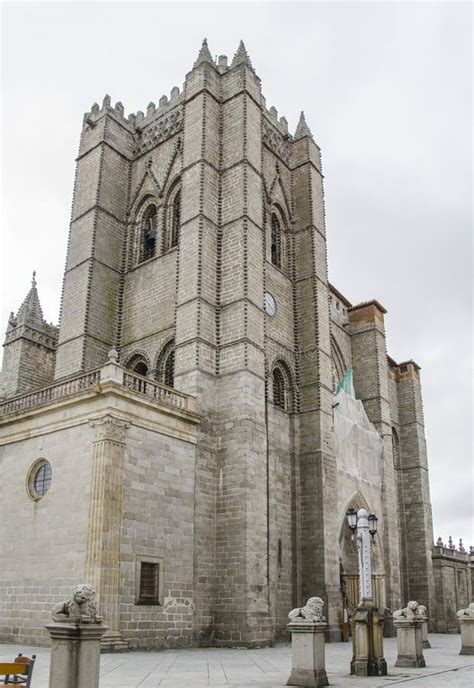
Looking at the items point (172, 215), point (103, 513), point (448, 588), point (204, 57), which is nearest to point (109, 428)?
point (103, 513)

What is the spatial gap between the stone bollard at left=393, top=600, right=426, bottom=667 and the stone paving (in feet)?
1.28

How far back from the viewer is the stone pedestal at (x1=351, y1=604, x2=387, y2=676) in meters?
11.2

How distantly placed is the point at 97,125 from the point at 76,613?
22913mm

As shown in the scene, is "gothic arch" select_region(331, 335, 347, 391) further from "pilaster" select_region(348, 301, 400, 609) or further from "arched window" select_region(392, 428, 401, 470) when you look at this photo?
"arched window" select_region(392, 428, 401, 470)

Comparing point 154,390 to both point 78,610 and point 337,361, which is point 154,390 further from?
point 337,361

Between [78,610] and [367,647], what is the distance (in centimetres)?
629

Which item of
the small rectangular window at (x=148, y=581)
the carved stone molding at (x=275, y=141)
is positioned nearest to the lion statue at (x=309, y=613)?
the small rectangular window at (x=148, y=581)

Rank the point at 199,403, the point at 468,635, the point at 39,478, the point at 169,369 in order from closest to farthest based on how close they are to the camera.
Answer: the point at 468,635
the point at 39,478
the point at 199,403
the point at 169,369

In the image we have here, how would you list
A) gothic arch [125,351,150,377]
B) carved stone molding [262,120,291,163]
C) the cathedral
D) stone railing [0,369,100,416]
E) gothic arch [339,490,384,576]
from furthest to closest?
carved stone molding [262,120,291,163], gothic arch [339,490,384,576], gothic arch [125,351,150,377], stone railing [0,369,100,416], the cathedral

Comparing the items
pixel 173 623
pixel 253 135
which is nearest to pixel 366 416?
pixel 253 135

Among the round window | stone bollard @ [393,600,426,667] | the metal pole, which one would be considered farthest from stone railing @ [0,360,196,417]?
stone bollard @ [393,600,426,667]

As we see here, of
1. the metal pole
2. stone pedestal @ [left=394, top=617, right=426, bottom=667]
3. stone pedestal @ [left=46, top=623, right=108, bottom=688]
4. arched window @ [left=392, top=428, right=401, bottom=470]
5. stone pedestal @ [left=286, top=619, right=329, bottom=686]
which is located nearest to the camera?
stone pedestal @ [left=46, top=623, right=108, bottom=688]

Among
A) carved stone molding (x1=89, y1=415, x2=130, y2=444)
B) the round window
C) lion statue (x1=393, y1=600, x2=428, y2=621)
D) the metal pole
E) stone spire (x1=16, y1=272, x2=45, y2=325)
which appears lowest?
lion statue (x1=393, y1=600, x2=428, y2=621)

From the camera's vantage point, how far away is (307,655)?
9898 millimetres
